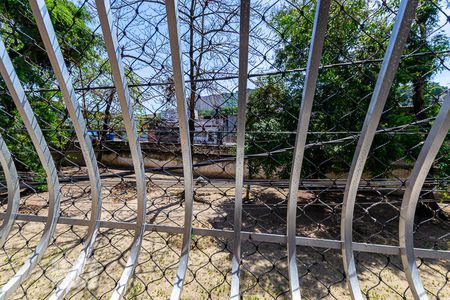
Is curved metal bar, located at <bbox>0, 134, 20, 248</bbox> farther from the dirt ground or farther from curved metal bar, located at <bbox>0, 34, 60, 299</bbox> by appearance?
the dirt ground

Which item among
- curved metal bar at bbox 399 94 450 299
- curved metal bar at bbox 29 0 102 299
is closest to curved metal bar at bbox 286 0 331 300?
curved metal bar at bbox 399 94 450 299

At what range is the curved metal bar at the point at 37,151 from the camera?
406mm

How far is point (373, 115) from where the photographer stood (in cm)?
36

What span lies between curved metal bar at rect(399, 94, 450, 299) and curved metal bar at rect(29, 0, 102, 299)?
0.61 meters

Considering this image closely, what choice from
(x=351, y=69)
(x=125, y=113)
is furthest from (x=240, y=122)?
(x=351, y=69)

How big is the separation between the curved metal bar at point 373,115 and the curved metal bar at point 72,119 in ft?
1.66

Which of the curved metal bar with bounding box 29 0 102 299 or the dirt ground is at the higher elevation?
the curved metal bar with bounding box 29 0 102 299

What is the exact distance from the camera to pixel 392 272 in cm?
180

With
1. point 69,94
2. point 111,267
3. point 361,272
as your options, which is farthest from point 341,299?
point 69,94

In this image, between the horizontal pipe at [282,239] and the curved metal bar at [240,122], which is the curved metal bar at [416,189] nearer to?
the horizontal pipe at [282,239]

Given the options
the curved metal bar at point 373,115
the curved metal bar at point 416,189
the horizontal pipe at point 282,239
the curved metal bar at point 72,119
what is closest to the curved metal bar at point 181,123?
the horizontal pipe at point 282,239

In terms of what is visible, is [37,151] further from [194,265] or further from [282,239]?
[194,265]

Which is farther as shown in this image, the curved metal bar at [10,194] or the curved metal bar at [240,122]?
the curved metal bar at [10,194]

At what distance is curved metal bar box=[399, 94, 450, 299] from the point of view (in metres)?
0.35
